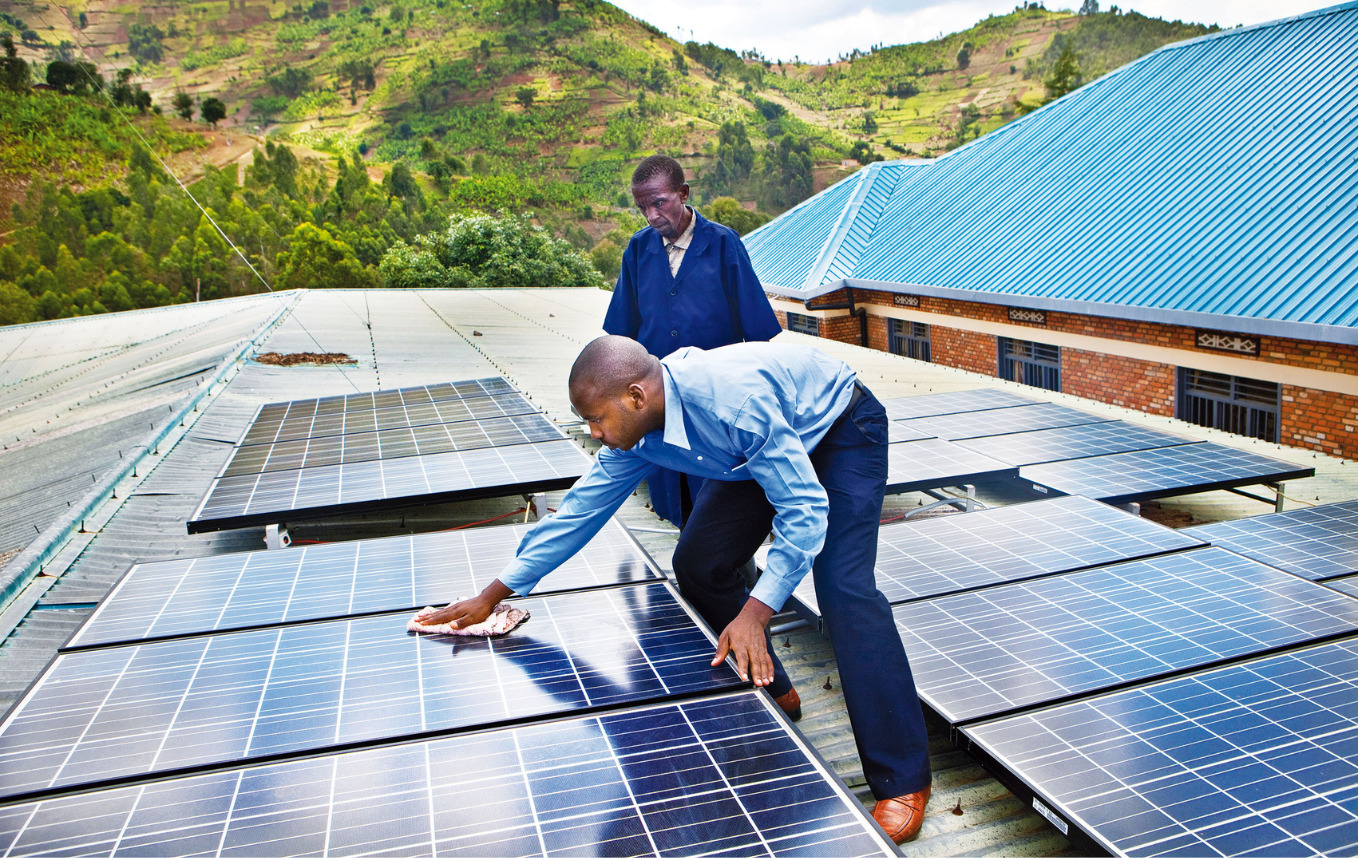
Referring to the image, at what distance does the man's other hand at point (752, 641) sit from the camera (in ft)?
9.11

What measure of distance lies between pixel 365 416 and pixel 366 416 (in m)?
0.01

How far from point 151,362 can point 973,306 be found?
17.3 meters

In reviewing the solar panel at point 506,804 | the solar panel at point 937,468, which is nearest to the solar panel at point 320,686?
the solar panel at point 506,804

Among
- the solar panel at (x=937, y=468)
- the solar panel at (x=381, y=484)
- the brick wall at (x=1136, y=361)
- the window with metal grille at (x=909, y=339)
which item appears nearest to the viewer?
the solar panel at (x=381, y=484)

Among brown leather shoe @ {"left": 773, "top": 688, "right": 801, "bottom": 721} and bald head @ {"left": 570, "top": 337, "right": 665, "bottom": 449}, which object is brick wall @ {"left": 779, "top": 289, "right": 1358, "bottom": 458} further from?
bald head @ {"left": 570, "top": 337, "right": 665, "bottom": 449}

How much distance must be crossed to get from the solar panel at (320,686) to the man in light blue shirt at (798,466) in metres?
0.40

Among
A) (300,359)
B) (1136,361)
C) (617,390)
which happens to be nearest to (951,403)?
(617,390)

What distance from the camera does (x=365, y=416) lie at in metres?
7.80

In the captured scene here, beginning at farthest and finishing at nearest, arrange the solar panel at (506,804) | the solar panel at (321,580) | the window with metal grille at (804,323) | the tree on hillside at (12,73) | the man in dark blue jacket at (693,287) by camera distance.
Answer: the tree on hillside at (12,73) → the window with metal grille at (804,323) → the man in dark blue jacket at (693,287) → the solar panel at (321,580) → the solar panel at (506,804)

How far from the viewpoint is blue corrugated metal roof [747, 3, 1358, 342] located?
1318 cm

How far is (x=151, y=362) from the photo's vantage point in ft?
58.7

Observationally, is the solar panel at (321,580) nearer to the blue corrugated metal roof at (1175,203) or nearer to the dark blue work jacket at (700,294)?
the dark blue work jacket at (700,294)

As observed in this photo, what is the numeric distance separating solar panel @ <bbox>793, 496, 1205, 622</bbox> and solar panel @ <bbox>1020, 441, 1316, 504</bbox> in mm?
622

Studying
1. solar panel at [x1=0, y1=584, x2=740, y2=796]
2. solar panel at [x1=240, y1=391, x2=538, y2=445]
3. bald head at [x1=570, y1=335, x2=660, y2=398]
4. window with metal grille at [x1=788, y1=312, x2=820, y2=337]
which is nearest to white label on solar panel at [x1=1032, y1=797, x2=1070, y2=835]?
solar panel at [x1=0, y1=584, x2=740, y2=796]
